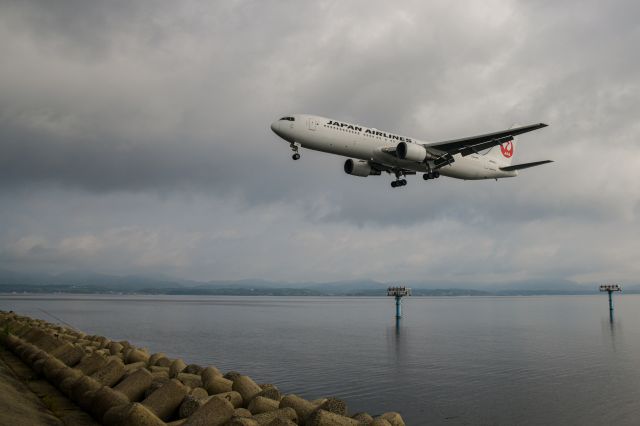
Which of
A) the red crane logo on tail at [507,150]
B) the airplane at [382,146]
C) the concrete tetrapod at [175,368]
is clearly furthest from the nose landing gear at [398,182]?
the concrete tetrapod at [175,368]

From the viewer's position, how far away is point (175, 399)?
516 inches

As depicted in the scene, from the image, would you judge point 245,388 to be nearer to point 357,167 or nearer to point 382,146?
point 382,146

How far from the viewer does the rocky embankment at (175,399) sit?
1134cm

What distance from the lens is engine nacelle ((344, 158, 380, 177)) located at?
55.6 metres

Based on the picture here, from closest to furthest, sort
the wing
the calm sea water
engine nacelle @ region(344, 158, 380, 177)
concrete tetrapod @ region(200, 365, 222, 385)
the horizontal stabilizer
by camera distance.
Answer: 1. concrete tetrapod @ region(200, 365, 222, 385)
2. the calm sea water
3. the wing
4. engine nacelle @ region(344, 158, 380, 177)
5. the horizontal stabilizer

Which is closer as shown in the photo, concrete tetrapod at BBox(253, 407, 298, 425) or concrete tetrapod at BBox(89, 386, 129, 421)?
concrete tetrapod at BBox(89, 386, 129, 421)

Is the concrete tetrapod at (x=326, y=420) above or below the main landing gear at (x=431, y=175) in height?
below

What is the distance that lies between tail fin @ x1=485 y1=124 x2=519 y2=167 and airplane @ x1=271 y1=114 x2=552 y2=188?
5.85 metres

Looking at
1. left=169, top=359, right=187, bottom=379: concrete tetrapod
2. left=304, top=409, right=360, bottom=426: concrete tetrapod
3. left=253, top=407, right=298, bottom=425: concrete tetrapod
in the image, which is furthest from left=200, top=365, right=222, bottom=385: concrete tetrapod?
left=304, top=409, right=360, bottom=426: concrete tetrapod

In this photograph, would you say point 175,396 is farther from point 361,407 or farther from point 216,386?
point 361,407

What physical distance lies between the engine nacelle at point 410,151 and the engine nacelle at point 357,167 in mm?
5599

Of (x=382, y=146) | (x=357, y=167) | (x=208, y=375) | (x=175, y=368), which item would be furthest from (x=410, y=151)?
(x=208, y=375)

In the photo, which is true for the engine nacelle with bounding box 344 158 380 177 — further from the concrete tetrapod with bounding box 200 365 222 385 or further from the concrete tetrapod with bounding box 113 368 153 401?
the concrete tetrapod with bounding box 113 368 153 401

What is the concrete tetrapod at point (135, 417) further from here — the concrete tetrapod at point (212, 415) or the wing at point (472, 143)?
the wing at point (472, 143)
